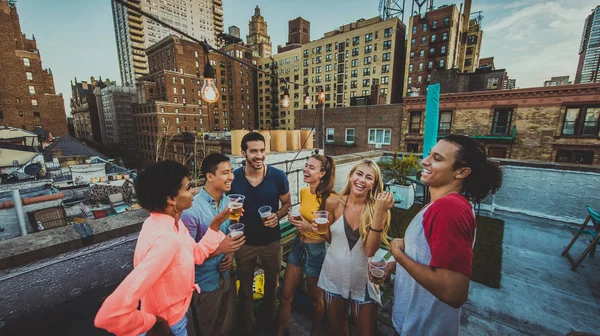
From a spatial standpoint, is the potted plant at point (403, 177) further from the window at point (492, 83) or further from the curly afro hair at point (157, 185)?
the window at point (492, 83)

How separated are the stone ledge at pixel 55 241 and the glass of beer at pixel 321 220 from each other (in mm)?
1775

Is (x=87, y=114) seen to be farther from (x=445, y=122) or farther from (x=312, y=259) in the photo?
(x=312, y=259)

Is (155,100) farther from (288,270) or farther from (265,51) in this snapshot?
(288,270)

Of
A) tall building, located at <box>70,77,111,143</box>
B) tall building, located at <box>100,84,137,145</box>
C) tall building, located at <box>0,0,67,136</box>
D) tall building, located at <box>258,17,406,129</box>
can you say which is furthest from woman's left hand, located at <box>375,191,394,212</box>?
tall building, located at <box>70,77,111,143</box>

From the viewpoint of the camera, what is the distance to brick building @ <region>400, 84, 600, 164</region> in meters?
14.8

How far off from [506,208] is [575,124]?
15517 millimetres

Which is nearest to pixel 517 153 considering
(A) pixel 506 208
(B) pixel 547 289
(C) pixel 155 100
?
(A) pixel 506 208

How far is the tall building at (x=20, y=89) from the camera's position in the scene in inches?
1519

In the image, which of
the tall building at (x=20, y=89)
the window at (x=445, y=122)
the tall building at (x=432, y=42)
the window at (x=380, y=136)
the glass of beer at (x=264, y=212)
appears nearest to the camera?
the glass of beer at (x=264, y=212)

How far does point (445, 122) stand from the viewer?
1864 cm

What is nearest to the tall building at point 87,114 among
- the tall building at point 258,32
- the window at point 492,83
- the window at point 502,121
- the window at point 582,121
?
the tall building at point 258,32

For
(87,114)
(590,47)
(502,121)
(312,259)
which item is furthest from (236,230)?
(590,47)

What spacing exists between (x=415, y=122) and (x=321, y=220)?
68.7ft

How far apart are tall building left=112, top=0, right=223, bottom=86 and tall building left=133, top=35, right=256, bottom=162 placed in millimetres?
25622
